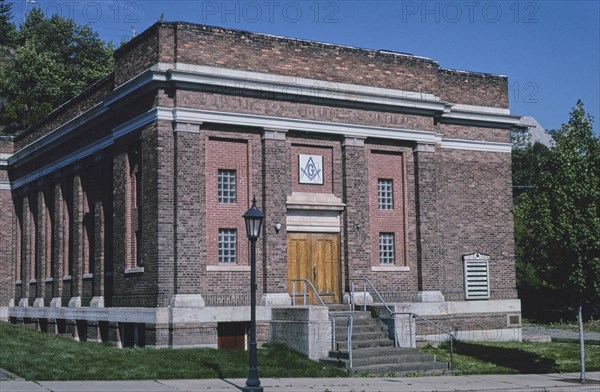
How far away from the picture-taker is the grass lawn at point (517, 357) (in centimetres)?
2445

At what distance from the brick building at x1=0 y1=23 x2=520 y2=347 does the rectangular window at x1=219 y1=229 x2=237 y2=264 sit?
62 mm

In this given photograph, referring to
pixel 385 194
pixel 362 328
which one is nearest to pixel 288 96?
pixel 385 194

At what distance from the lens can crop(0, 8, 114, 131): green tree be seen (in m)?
66.8

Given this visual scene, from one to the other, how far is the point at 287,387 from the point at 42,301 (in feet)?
65.0

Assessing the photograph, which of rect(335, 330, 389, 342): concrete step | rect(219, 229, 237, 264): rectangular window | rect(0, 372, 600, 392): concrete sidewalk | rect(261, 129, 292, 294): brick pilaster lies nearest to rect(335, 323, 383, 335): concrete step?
rect(335, 330, 389, 342): concrete step

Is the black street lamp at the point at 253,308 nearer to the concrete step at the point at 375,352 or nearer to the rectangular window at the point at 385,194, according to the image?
the concrete step at the point at 375,352

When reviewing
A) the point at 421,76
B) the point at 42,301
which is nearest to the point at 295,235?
the point at 421,76

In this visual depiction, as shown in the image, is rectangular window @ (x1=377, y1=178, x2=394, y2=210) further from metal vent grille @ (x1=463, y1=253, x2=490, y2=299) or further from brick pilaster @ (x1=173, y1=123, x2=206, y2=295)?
brick pilaster @ (x1=173, y1=123, x2=206, y2=295)

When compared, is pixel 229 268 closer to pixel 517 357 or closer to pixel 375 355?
pixel 375 355

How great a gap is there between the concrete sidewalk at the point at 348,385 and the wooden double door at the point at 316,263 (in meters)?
6.13

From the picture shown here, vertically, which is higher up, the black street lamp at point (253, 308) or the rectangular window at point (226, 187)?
the rectangular window at point (226, 187)

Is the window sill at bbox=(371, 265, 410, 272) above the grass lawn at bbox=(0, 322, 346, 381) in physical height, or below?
above

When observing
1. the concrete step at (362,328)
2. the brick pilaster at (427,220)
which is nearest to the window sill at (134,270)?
the concrete step at (362,328)

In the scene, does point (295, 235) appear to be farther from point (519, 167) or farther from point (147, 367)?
point (519, 167)
